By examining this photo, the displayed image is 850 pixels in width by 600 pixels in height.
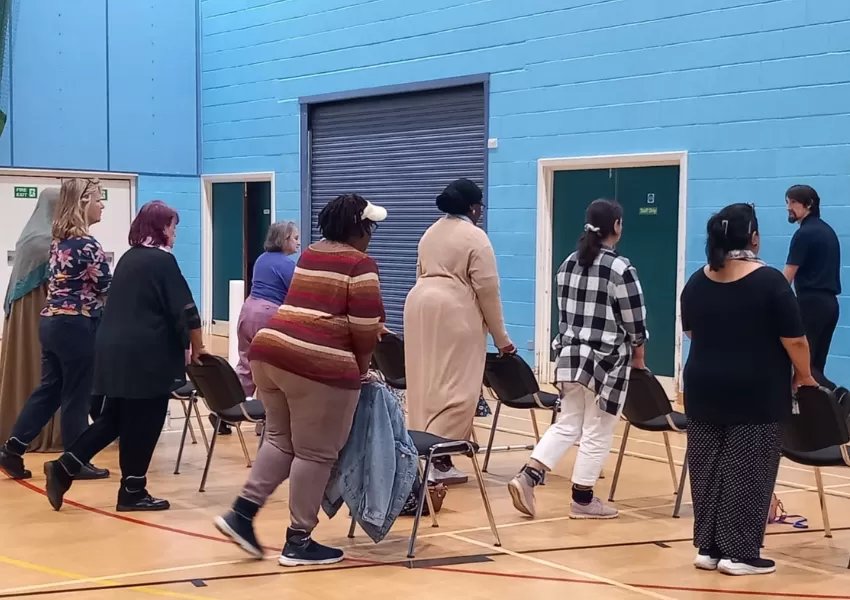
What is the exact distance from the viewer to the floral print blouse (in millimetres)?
5465

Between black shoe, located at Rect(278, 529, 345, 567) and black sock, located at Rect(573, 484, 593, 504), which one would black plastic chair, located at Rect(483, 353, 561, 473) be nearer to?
black sock, located at Rect(573, 484, 593, 504)

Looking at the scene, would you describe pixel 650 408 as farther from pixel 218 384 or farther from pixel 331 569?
pixel 218 384

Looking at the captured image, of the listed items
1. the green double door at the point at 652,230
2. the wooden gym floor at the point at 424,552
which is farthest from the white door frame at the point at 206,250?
the wooden gym floor at the point at 424,552

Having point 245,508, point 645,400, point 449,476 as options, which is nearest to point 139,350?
point 245,508

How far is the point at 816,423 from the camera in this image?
4227 millimetres

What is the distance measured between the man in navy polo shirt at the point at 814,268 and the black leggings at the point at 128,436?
3.78 m

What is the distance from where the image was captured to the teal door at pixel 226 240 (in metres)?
13.0

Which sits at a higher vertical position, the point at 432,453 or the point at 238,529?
the point at 432,453

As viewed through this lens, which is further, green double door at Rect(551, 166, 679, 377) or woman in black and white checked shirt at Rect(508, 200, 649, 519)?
green double door at Rect(551, 166, 679, 377)

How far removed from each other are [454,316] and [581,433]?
0.74m

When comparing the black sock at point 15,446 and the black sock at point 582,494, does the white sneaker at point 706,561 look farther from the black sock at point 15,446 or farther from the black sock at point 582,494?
the black sock at point 15,446

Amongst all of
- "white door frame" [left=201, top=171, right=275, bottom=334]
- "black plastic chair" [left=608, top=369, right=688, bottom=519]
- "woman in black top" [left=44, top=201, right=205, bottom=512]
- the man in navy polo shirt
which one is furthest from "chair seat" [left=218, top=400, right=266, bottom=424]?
"white door frame" [left=201, top=171, right=275, bottom=334]

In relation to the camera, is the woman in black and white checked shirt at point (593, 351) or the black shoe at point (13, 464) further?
the black shoe at point (13, 464)

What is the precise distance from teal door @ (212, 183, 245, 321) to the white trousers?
8522 millimetres
